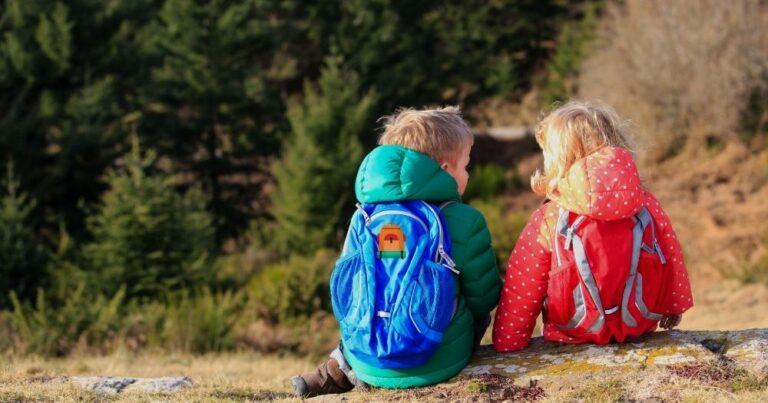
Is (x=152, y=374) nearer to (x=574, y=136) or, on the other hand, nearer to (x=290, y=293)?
(x=574, y=136)

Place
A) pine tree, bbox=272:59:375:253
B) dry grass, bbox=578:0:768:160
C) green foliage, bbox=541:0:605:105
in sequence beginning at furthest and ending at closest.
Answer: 1. green foliage, bbox=541:0:605:105
2. dry grass, bbox=578:0:768:160
3. pine tree, bbox=272:59:375:253

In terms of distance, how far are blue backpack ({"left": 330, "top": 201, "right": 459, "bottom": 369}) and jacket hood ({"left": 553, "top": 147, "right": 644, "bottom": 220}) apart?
57 centimetres

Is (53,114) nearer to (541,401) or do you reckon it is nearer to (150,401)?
Result: (150,401)

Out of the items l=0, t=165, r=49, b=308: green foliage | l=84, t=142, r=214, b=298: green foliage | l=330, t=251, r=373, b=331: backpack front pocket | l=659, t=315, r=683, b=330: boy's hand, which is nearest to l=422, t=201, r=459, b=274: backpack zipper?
l=330, t=251, r=373, b=331: backpack front pocket

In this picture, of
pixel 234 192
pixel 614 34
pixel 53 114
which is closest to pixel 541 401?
pixel 53 114

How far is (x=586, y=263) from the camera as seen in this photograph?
12.1 ft

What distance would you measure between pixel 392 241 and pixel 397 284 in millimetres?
179

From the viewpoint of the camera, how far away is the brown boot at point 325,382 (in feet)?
13.2

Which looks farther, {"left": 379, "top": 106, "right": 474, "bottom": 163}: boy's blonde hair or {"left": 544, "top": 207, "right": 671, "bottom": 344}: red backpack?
{"left": 379, "top": 106, "right": 474, "bottom": 163}: boy's blonde hair

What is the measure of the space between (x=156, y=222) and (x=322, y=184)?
6.20m

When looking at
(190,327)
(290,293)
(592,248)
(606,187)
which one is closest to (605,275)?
(592,248)

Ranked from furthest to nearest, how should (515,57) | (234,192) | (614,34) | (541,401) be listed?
(515,57) → (614,34) → (234,192) → (541,401)

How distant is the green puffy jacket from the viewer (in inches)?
148

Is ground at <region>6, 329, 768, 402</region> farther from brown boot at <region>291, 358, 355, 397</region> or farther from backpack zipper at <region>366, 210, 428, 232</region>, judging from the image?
backpack zipper at <region>366, 210, 428, 232</region>
